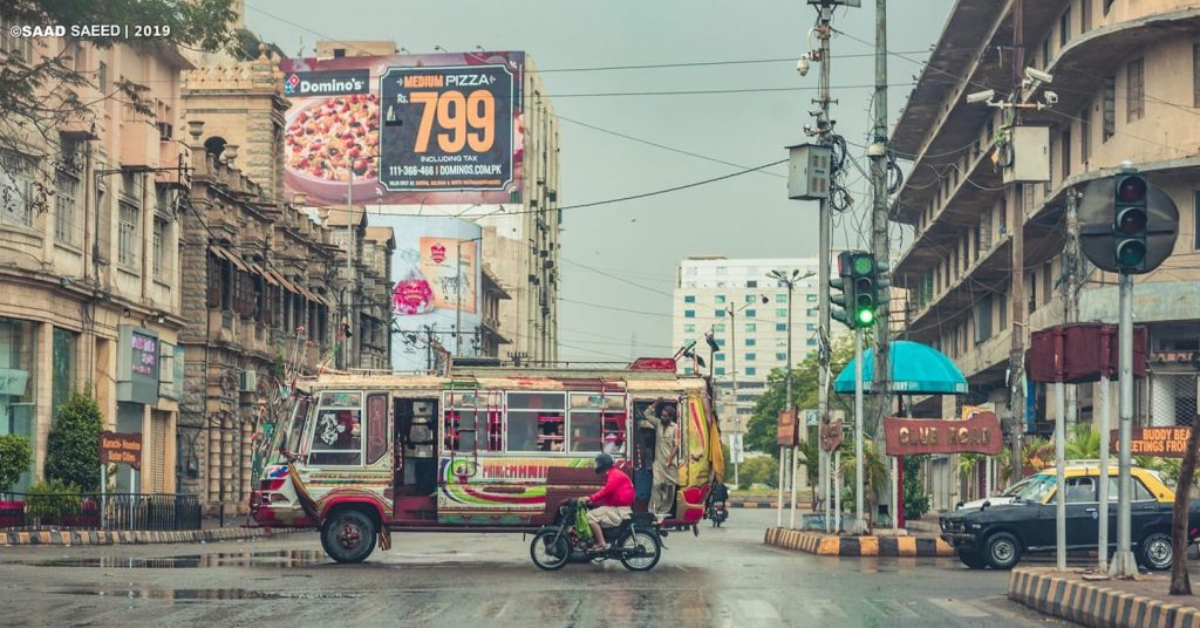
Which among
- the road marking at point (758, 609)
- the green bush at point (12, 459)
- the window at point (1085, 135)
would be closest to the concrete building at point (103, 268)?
the green bush at point (12, 459)

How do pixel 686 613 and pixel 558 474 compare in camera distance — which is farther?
pixel 558 474

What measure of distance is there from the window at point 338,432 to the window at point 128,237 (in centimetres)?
2098

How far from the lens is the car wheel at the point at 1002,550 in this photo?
2653 centimetres

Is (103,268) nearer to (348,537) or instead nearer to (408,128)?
(348,537)

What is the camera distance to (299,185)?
99.0 m

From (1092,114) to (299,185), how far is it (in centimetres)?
6032

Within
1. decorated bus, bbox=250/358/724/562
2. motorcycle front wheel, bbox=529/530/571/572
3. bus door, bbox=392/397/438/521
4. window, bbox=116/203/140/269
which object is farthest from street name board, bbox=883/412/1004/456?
window, bbox=116/203/140/269

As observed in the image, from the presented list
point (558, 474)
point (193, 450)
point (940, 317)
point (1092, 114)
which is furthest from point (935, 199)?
point (558, 474)

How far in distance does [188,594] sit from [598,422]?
10.3m

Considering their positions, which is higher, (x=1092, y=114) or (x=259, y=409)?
(x=1092, y=114)

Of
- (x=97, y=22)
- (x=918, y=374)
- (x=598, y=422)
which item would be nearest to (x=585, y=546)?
(x=598, y=422)

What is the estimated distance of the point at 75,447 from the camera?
4262 centimetres

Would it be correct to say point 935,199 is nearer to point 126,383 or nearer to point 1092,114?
point 1092,114

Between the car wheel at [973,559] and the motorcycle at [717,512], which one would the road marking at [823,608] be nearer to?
the car wheel at [973,559]
